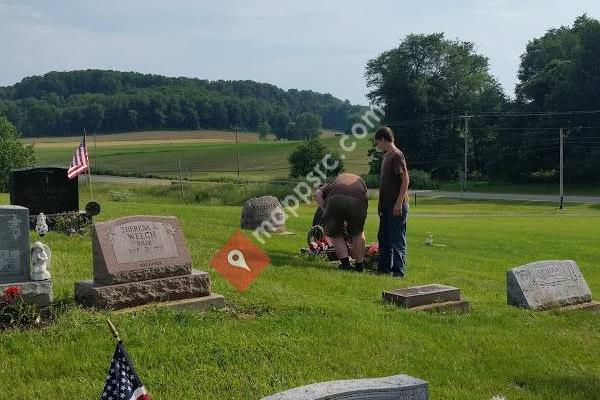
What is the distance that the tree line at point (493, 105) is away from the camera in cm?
5972

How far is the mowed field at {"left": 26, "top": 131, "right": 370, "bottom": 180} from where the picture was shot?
72.8 metres

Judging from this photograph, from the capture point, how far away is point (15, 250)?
7.64 meters

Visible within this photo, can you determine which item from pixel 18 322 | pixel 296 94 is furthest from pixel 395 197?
pixel 296 94

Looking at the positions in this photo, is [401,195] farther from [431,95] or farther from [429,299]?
[431,95]

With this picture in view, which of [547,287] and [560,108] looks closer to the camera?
[547,287]

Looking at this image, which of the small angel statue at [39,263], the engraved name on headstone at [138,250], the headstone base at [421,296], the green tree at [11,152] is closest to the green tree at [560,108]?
the green tree at [11,152]

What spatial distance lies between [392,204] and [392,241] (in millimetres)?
640

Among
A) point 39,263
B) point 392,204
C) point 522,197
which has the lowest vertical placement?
point 522,197

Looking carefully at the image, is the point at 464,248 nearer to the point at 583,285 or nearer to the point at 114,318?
the point at 583,285

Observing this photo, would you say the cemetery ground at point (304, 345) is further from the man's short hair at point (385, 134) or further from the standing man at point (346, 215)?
the man's short hair at point (385, 134)

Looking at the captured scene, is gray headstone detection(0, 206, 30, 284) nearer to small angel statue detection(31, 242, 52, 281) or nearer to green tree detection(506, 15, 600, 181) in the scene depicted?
small angel statue detection(31, 242, 52, 281)

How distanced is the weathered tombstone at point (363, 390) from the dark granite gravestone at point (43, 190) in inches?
490

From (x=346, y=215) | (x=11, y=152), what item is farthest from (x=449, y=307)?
(x=11, y=152)

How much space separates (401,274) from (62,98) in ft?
404
